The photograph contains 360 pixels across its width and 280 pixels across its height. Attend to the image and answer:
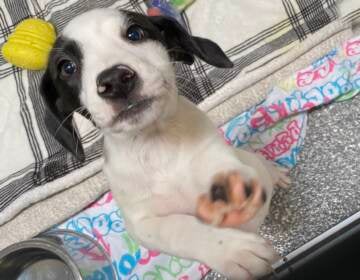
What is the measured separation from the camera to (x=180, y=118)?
100 centimetres

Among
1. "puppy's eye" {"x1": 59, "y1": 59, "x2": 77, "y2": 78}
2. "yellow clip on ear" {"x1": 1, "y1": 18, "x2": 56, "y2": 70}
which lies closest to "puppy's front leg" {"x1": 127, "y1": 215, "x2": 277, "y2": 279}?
"puppy's eye" {"x1": 59, "y1": 59, "x2": 77, "y2": 78}

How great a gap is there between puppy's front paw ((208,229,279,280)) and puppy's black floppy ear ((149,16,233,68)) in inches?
13.6

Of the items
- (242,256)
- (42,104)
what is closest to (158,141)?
(242,256)

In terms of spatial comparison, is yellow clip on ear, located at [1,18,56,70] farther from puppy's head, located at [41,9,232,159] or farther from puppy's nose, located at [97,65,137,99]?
puppy's nose, located at [97,65,137,99]

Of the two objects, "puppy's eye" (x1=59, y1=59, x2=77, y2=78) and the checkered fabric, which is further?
the checkered fabric

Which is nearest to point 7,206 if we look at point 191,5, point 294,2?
point 191,5

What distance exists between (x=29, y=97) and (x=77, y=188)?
0.40 meters

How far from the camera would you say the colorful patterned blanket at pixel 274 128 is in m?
1.33

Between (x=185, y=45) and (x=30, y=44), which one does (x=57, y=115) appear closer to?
(x=185, y=45)

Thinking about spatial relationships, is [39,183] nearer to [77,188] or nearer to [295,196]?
[77,188]

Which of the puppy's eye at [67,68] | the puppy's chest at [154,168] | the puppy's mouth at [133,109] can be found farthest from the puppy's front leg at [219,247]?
the puppy's eye at [67,68]

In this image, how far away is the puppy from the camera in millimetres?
784

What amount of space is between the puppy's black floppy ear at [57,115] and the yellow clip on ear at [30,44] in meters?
0.54

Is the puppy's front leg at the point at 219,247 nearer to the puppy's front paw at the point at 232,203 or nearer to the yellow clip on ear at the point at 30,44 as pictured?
the puppy's front paw at the point at 232,203
